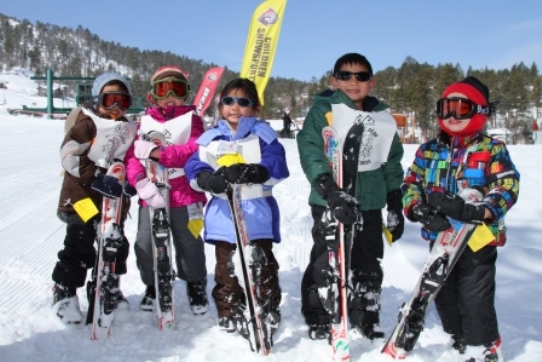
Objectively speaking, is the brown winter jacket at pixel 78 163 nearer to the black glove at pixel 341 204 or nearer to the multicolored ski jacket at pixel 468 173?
the black glove at pixel 341 204

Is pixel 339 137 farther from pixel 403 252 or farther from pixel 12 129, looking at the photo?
pixel 12 129

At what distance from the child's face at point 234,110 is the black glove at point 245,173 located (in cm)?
51

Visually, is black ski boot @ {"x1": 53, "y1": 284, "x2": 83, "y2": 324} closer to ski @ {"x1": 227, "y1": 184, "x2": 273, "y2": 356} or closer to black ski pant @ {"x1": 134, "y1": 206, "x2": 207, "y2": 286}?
black ski pant @ {"x1": 134, "y1": 206, "x2": 207, "y2": 286}

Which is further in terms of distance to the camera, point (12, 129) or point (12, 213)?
point (12, 129)

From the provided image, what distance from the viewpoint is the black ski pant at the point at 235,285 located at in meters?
3.34

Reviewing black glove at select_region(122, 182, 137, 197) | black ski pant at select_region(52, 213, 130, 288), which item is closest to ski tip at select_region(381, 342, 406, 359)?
black ski pant at select_region(52, 213, 130, 288)

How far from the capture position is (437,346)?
10.8 ft

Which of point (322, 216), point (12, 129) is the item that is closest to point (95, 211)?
point (322, 216)

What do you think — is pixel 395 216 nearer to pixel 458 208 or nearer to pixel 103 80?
pixel 458 208

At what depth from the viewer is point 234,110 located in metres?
3.43

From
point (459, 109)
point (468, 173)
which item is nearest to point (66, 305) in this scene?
point (468, 173)

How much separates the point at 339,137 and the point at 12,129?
888 inches

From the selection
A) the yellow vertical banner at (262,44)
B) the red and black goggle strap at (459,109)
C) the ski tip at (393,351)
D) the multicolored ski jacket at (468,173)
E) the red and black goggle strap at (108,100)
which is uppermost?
the yellow vertical banner at (262,44)

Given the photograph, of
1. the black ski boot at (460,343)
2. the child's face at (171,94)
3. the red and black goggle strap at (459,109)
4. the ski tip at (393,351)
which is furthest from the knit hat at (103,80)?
the black ski boot at (460,343)
